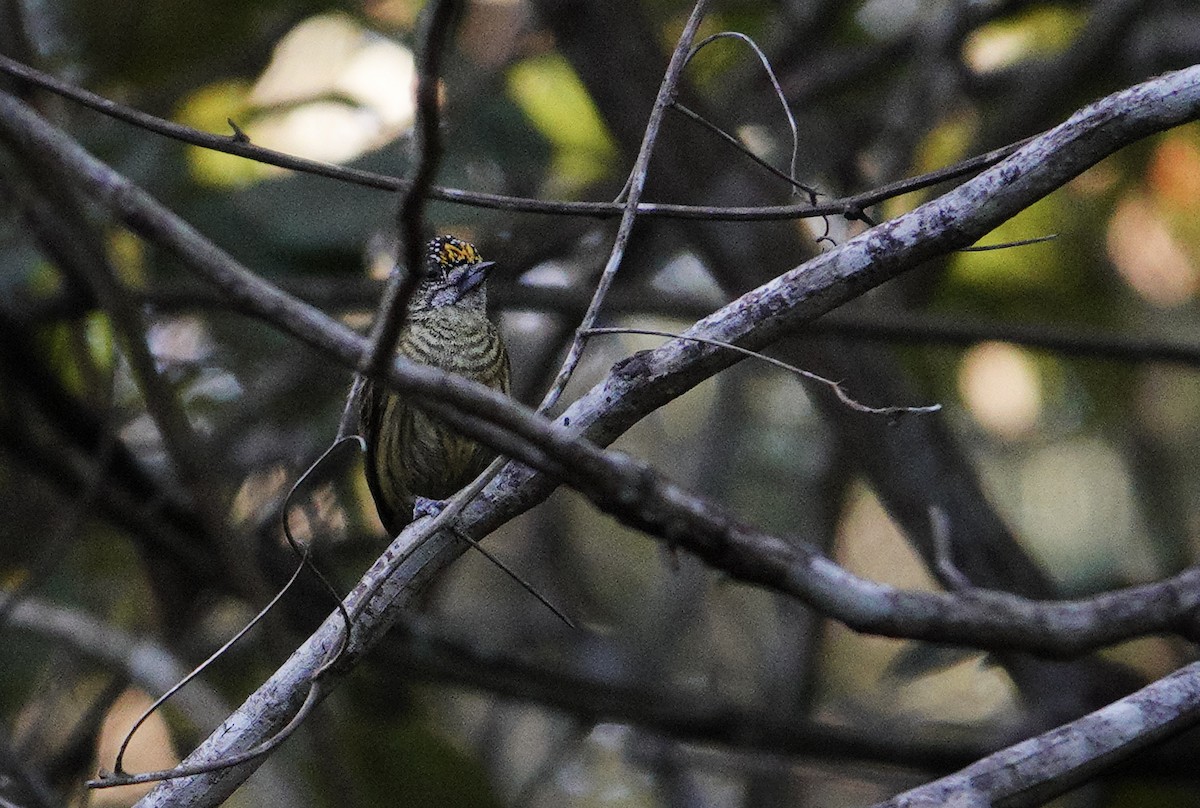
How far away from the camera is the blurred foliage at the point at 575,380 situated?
413 centimetres

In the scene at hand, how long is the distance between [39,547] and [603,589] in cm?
232

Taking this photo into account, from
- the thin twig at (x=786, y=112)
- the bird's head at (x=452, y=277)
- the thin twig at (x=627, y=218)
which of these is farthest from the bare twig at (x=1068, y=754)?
the bird's head at (x=452, y=277)

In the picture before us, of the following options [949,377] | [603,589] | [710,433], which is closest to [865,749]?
[710,433]

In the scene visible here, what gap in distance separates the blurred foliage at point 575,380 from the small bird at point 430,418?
24 cm

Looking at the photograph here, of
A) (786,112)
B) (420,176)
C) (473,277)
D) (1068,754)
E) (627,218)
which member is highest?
(473,277)

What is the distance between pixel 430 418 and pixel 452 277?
1.82ft

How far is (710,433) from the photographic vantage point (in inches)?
204

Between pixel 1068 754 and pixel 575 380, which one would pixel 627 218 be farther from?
pixel 575 380

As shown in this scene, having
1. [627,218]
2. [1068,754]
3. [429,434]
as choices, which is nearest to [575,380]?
[429,434]

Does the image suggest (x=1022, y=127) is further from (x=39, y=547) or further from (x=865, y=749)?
(x=39, y=547)

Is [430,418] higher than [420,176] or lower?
higher

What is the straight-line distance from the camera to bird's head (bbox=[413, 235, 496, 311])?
383 cm

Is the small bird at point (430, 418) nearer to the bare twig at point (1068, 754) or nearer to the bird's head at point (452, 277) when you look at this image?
the bird's head at point (452, 277)

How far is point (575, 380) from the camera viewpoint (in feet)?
18.3
